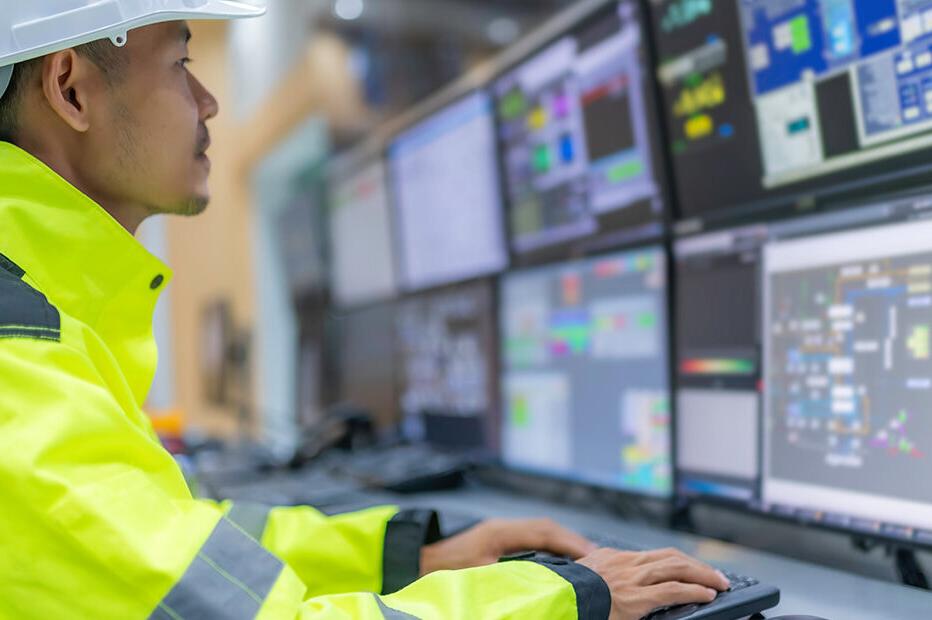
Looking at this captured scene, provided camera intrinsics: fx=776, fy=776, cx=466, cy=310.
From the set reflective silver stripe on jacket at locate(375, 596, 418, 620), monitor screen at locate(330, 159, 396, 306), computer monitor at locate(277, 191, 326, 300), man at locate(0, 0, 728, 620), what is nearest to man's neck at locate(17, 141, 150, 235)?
man at locate(0, 0, 728, 620)

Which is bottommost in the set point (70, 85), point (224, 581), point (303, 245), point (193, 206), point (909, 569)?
point (909, 569)

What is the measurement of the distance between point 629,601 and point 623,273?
663 mm

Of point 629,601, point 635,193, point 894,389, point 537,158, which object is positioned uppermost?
point 537,158

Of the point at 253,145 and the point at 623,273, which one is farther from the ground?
the point at 253,145

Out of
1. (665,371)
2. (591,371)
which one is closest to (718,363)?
(665,371)

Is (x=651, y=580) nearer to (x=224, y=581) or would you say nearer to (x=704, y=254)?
(x=224, y=581)

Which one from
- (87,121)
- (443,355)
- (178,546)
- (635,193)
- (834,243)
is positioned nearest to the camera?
(178,546)

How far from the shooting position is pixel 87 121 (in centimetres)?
77

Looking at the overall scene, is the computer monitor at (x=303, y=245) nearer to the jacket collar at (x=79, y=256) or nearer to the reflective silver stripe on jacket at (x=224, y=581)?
the jacket collar at (x=79, y=256)

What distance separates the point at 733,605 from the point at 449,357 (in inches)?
44.0

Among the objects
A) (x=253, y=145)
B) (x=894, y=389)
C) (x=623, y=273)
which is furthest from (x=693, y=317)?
(x=253, y=145)

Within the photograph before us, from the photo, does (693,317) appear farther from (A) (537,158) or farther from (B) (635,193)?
(A) (537,158)

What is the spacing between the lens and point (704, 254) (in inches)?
43.4

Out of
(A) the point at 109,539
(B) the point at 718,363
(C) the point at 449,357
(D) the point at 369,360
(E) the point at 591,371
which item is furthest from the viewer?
(D) the point at 369,360
